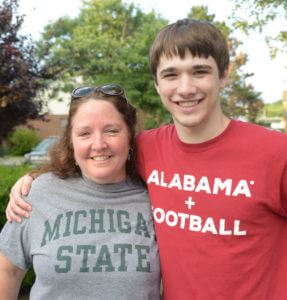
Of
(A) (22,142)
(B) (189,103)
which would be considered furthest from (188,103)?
(A) (22,142)

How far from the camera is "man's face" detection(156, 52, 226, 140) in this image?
218 centimetres

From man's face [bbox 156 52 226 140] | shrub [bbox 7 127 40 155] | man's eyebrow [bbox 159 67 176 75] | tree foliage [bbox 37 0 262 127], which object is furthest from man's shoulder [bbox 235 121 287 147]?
shrub [bbox 7 127 40 155]

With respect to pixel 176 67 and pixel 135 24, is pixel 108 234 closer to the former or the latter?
pixel 176 67

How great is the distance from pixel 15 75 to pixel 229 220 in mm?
5906

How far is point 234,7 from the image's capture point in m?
10.1

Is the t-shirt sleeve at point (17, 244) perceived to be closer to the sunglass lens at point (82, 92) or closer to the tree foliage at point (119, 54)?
the sunglass lens at point (82, 92)

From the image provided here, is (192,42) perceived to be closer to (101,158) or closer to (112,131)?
(112,131)

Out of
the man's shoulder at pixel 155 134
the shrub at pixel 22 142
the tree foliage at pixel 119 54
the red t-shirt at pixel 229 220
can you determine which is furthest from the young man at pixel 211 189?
the shrub at pixel 22 142

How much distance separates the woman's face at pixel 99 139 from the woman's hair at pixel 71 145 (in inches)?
1.4

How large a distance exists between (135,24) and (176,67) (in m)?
35.7

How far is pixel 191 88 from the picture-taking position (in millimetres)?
2164

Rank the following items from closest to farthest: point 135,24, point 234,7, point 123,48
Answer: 1. point 234,7
2. point 123,48
3. point 135,24

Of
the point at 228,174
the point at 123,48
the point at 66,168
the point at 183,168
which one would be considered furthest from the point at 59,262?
the point at 123,48

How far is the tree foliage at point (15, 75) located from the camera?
23.5 feet
